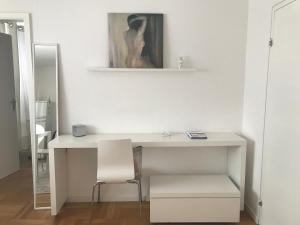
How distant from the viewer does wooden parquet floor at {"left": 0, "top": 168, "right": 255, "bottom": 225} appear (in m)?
2.43

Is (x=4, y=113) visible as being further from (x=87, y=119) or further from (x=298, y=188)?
(x=298, y=188)

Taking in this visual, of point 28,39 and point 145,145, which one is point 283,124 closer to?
point 145,145

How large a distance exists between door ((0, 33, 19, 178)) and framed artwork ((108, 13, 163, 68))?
189cm

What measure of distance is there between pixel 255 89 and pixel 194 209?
1366mm

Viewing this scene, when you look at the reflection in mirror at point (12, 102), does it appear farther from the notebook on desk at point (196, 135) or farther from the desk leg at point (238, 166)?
the desk leg at point (238, 166)

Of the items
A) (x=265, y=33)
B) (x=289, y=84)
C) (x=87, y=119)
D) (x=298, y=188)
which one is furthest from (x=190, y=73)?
(x=298, y=188)

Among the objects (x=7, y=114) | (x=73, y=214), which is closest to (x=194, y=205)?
(x=73, y=214)

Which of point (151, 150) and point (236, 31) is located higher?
point (236, 31)

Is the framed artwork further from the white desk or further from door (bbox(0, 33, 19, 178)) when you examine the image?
door (bbox(0, 33, 19, 178))

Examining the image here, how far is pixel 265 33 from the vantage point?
2.27 metres

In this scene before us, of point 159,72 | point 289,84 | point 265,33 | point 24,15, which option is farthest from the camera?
point 159,72

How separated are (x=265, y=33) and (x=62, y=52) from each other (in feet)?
6.96

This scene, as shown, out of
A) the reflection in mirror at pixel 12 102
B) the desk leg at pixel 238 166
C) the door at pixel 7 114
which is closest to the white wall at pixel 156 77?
the desk leg at pixel 238 166

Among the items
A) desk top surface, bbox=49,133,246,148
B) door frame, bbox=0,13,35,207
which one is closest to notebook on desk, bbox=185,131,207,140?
desk top surface, bbox=49,133,246,148
